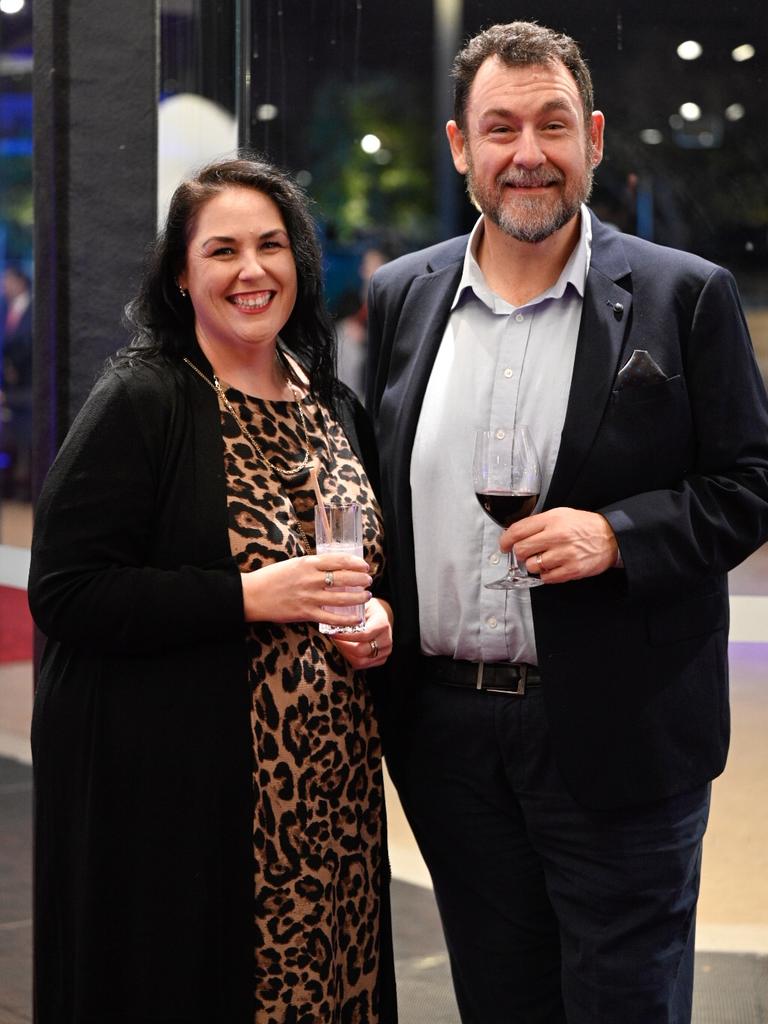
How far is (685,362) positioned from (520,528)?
437 mm

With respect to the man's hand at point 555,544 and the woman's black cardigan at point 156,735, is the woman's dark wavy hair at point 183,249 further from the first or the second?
the man's hand at point 555,544

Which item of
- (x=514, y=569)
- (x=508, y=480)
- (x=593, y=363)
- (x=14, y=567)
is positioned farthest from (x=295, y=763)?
(x=14, y=567)

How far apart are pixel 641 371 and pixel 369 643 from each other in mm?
662

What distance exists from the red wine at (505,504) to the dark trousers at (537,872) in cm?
36

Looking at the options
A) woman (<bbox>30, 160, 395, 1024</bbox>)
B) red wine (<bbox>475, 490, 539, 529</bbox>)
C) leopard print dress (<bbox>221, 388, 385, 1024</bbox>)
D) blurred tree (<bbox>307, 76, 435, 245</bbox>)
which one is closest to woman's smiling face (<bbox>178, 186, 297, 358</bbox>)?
woman (<bbox>30, 160, 395, 1024</bbox>)

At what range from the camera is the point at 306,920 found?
7.89ft

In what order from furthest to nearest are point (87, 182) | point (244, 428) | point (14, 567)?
point (14, 567) → point (87, 182) → point (244, 428)

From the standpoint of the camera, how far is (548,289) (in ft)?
8.18

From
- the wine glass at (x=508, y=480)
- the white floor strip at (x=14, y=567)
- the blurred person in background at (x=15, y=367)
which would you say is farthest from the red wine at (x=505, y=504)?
the blurred person in background at (x=15, y=367)

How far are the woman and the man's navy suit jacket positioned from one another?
0.37m

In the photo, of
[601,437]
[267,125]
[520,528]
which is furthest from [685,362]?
[267,125]

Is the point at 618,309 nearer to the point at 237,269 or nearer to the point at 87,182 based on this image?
the point at 237,269

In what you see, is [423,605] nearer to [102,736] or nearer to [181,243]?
[102,736]

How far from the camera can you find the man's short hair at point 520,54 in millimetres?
2430
